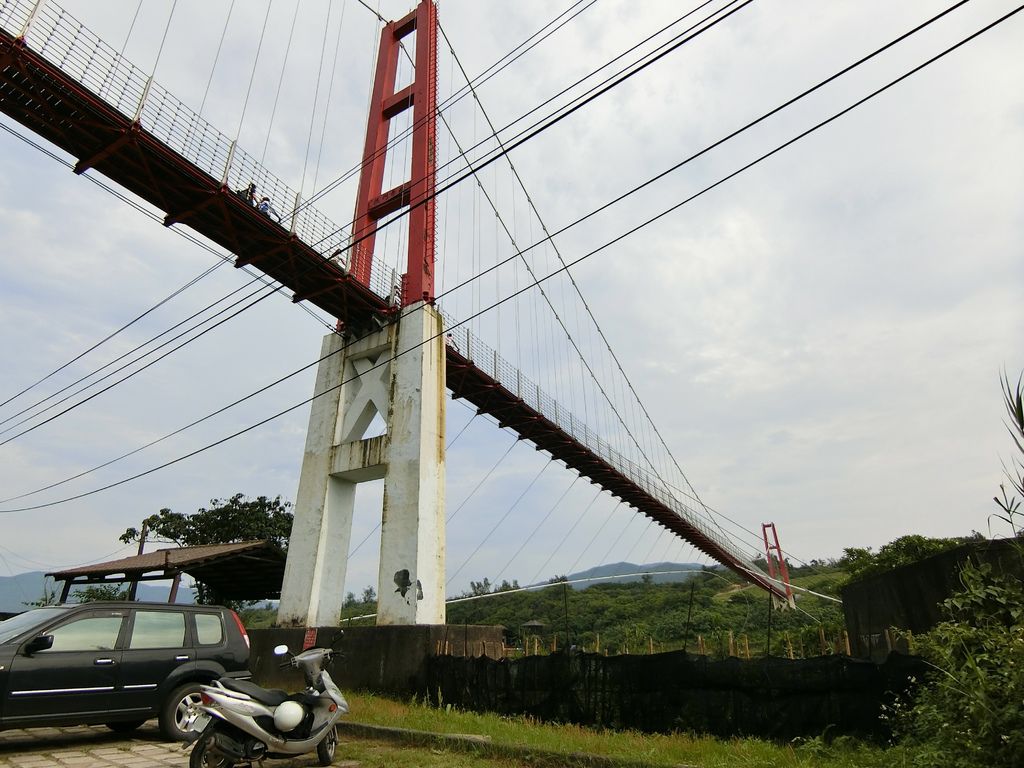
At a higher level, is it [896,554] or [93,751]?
[896,554]

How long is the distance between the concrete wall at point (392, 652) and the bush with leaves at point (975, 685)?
7.39 meters

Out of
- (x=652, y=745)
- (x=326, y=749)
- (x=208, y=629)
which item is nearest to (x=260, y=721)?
(x=326, y=749)

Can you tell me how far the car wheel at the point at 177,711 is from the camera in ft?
22.3

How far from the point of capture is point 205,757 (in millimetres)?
4883

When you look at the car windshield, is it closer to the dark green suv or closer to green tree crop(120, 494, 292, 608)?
the dark green suv

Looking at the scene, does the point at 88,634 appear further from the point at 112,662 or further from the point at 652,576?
the point at 652,576

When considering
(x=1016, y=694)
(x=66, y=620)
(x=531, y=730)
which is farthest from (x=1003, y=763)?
(x=66, y=620)

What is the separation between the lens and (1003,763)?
346 cm

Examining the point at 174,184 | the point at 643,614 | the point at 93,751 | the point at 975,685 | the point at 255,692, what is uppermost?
the point at 174,184

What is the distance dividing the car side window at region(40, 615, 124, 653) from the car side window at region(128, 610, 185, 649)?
0.19 m

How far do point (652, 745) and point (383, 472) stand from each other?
9.68m

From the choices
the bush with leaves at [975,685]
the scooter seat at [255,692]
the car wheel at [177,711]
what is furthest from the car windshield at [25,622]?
the bush with leaves at [975,685]

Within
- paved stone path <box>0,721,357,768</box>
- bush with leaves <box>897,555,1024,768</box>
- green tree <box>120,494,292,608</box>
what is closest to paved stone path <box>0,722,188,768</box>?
paved stone path <box>0,721,357,768</box>

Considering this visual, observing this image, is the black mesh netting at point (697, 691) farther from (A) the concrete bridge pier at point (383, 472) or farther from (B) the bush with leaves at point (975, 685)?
(A) the concrete bridge pier at point (383, 472)
